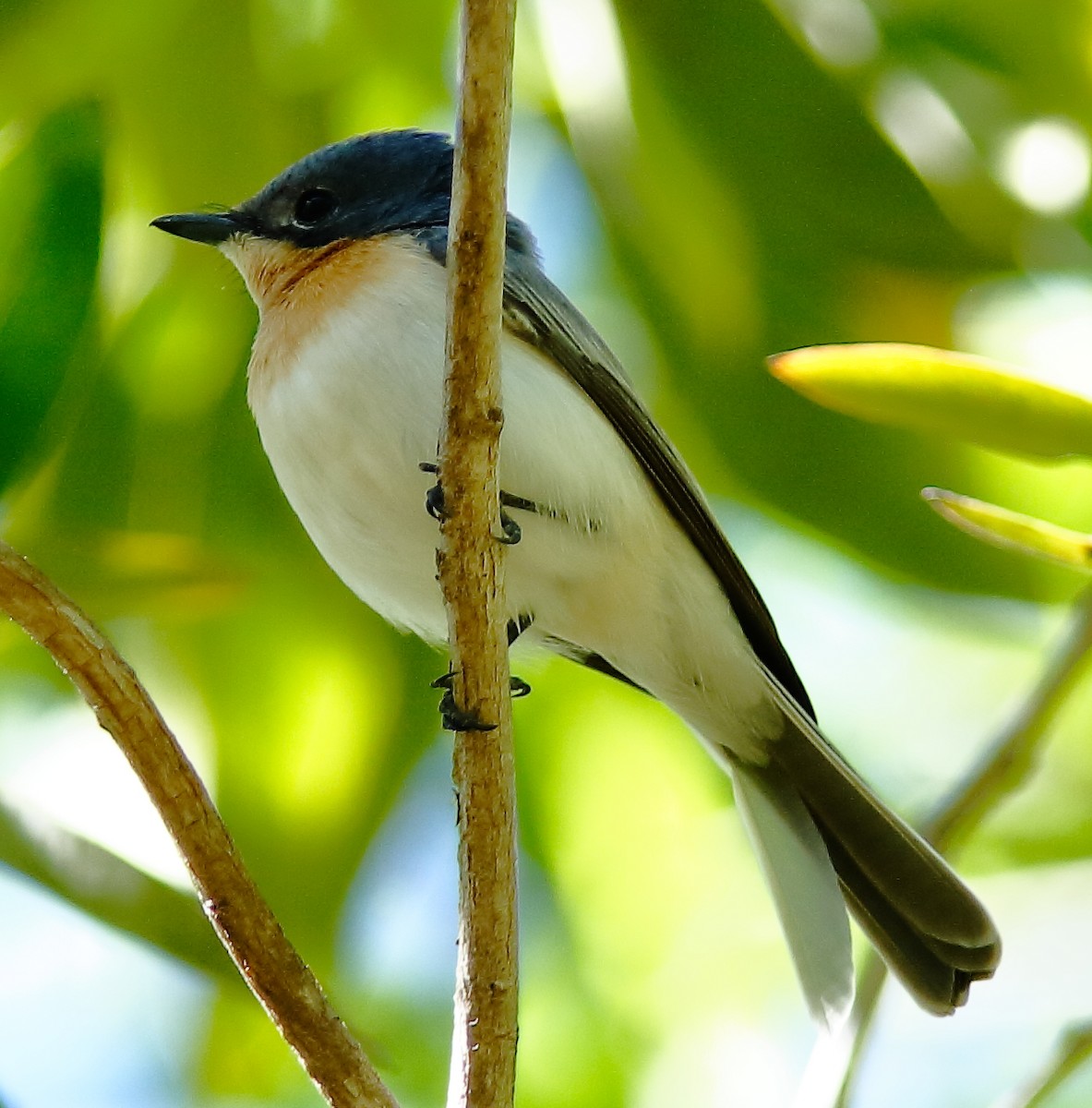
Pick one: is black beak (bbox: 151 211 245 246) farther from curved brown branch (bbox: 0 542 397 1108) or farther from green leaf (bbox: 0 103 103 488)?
curved brown branch (bbox: 0 542 397 1108)

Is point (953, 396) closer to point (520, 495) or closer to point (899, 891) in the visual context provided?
point (520, 495)

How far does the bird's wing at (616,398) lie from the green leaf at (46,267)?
Answer: 721mm

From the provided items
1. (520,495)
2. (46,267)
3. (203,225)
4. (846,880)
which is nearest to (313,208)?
(203,225)

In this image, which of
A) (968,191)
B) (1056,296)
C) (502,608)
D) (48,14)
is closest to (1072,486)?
(1056,296)

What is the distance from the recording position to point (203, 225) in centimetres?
310

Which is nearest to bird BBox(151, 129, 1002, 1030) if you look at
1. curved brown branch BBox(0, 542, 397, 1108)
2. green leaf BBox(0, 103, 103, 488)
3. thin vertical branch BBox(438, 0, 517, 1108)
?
green leaf BBox(0, 103, 103, 488)

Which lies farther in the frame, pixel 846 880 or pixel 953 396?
pixel 846 880

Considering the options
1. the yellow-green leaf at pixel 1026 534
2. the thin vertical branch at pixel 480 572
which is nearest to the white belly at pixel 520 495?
the thin vertical branch at pixel 480 572

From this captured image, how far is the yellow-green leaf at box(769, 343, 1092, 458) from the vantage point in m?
1.77

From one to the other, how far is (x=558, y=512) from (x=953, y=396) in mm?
1067

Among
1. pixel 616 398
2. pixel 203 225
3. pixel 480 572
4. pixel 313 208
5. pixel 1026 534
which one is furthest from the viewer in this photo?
pixel 313 208

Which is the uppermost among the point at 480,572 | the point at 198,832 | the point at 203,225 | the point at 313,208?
the point at 313,208

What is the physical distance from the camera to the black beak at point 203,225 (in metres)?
3.06

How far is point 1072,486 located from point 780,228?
77cm
